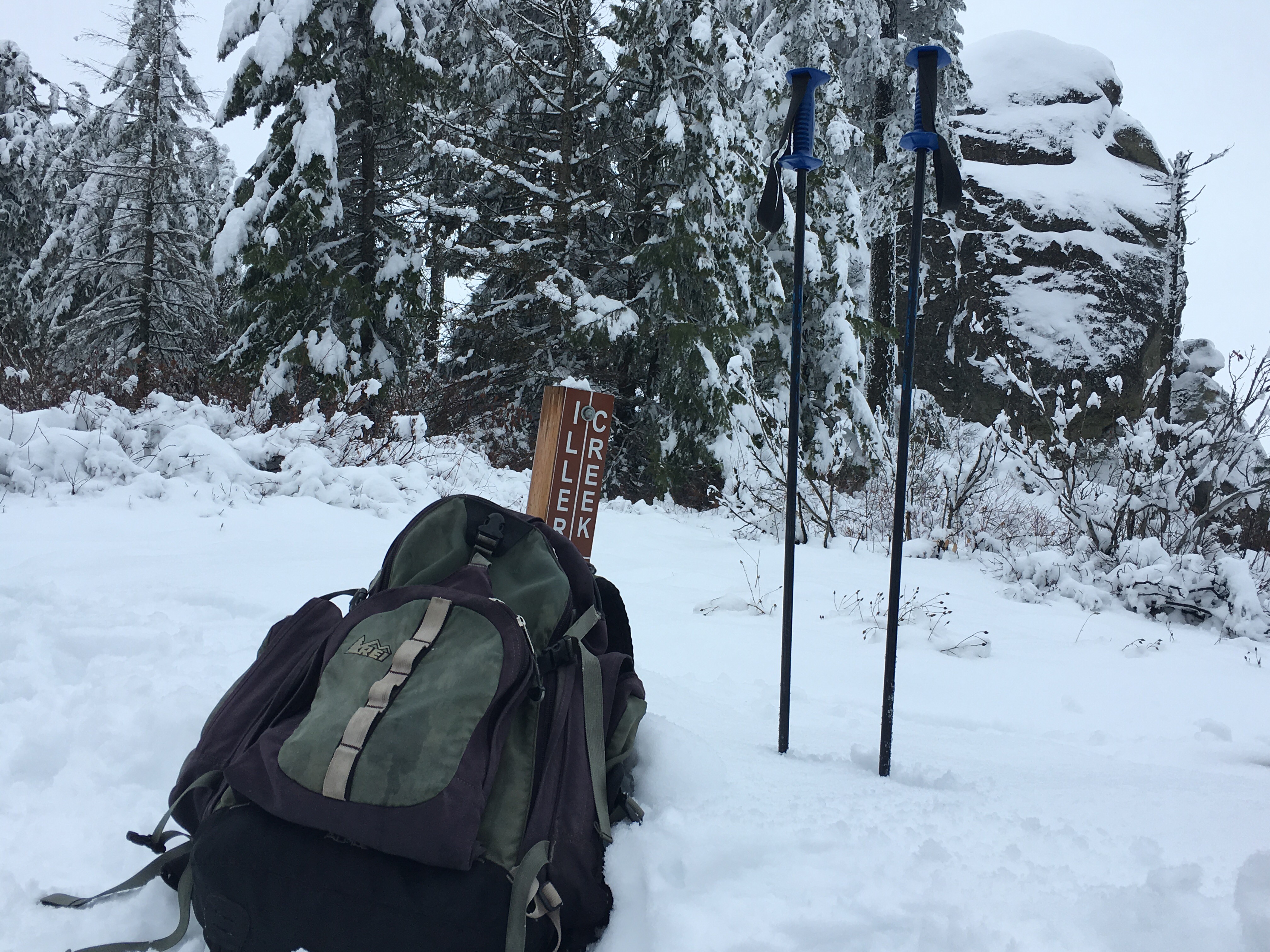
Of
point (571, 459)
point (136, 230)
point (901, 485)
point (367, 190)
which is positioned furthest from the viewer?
point (136, 230)

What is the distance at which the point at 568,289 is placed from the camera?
30.5ft

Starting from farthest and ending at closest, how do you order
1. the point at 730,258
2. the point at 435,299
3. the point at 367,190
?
1. the point at 435,299
2. the point at 367,190
3. the point at 730,258

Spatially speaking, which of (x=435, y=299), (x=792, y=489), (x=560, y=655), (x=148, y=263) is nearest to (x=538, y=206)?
(x=435, y=299)

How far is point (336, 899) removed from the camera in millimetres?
1283

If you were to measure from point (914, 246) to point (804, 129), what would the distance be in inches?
18.0

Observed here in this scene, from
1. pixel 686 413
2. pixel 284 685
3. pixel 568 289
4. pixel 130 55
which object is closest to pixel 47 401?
pixel 568 289

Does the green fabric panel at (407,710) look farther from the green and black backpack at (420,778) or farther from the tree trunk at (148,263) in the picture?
the tree trunk at (148,263)

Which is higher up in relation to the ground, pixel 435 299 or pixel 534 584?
pixel 435 299

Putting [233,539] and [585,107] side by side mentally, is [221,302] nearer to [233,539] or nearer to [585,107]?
[585,107]

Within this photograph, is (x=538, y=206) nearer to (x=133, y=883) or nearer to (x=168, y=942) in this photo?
(x=133, y=883)

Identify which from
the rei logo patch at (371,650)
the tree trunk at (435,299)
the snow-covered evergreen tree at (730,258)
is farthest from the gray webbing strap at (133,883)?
the tree trunk at (435,299)

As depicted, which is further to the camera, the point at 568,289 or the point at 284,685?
the point at 568,289

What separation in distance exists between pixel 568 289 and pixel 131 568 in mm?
6671

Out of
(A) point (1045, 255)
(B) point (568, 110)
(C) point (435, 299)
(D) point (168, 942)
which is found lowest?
(D) point (168, 942)
